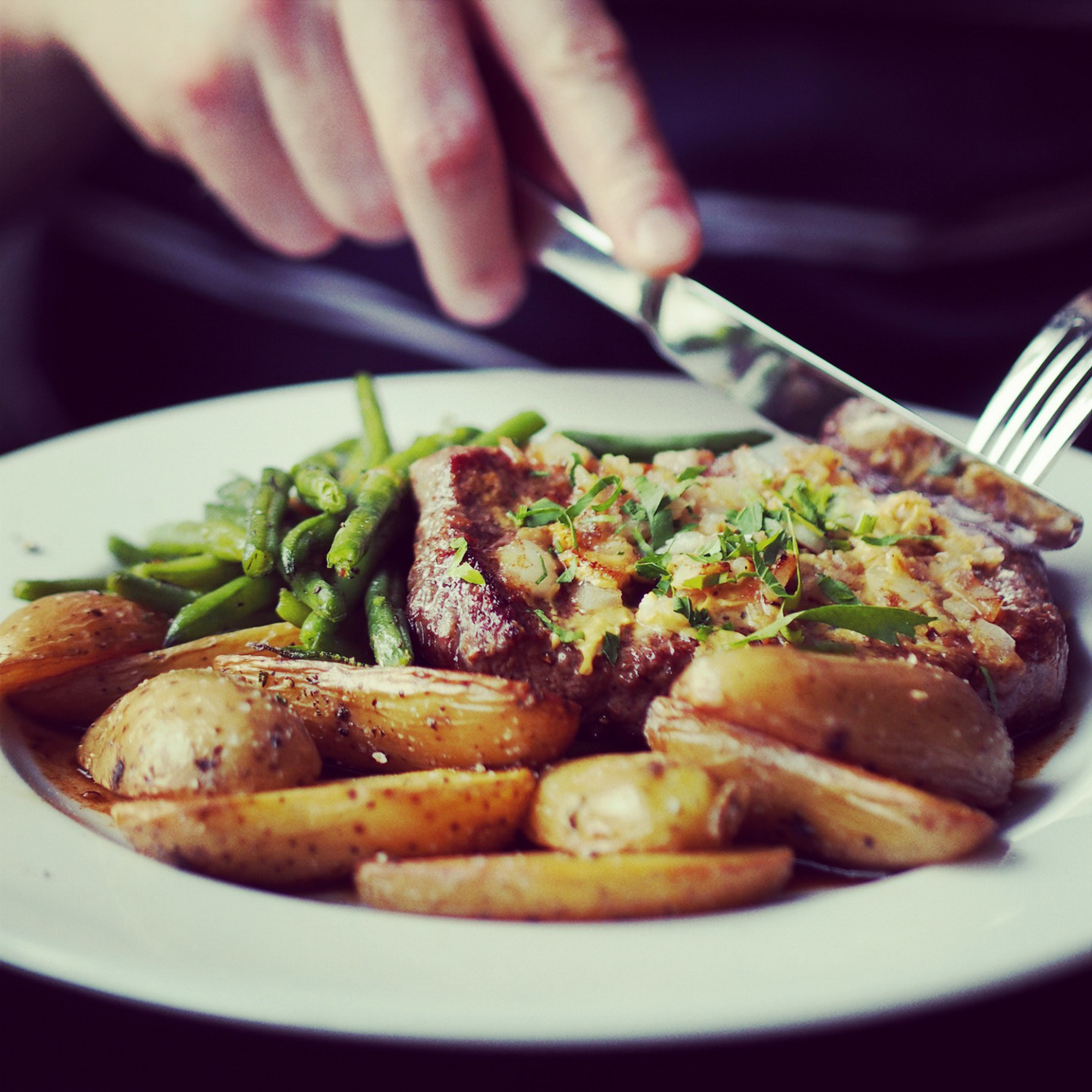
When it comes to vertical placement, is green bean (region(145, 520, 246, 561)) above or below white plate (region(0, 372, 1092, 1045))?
below

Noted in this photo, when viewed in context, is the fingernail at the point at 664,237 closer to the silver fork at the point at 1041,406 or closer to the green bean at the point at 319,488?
the silver fork at the point at 1041,406

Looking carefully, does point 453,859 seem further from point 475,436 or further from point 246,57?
point 246,57

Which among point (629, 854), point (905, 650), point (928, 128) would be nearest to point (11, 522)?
point (629, 854)

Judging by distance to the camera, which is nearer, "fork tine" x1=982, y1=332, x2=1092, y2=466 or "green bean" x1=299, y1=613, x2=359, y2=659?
"green bean" x1=299, y1=613, x2=359, y2=659

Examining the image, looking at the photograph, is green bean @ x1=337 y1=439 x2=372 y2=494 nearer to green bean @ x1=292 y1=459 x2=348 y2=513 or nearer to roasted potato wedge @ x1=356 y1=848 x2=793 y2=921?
green bean @ x1=292 y1=459 x2=348 y2=513

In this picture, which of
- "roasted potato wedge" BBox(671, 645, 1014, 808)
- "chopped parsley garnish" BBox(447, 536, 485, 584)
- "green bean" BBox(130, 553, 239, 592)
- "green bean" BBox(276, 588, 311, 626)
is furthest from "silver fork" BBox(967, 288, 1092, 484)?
"green bean" BBox(130, 553, 239, 592)

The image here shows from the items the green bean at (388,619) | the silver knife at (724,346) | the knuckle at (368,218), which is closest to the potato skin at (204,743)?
the green bean at (388,619)
